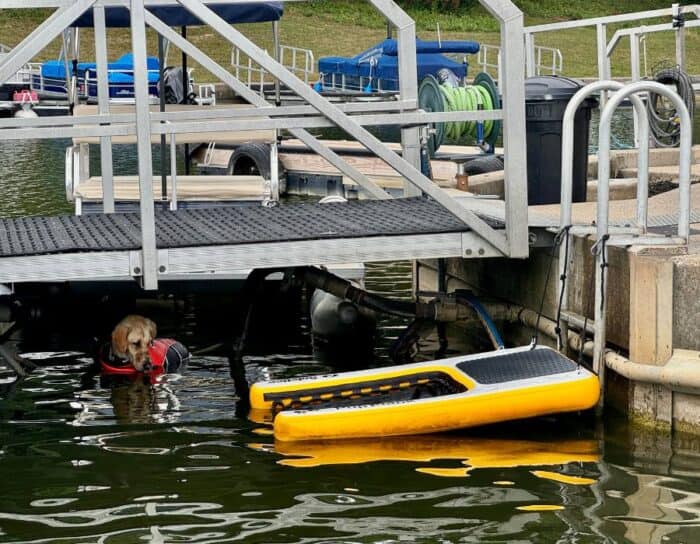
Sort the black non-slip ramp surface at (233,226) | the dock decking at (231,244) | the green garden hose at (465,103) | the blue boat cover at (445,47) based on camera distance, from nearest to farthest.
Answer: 1. the dock decking at (231,244)
2. the black non-slip ramp surface at (233,226)
3. the green garden hose at (465,103)
4. the blue boat cover at (445,47)

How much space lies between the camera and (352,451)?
305 inches

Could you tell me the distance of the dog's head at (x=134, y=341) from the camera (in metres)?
9.75

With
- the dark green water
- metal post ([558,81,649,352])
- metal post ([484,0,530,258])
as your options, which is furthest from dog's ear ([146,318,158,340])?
metal post ([558,81,649,352])

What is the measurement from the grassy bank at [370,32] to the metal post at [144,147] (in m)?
34.5

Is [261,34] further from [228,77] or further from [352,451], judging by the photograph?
[352,451]

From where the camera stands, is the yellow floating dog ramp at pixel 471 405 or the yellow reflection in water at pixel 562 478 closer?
the yellow reflection in water at pixel 562 478

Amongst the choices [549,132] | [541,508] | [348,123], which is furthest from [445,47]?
[541,508]

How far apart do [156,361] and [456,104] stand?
8.03 meters

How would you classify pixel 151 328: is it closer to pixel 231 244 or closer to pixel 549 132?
pixel 231 244

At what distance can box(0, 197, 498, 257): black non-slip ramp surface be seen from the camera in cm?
863

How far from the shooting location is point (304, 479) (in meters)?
7.26

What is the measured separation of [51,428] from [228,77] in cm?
340

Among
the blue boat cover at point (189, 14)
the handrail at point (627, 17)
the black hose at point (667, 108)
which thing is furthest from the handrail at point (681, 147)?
the blue boat cover at point (189, 14)

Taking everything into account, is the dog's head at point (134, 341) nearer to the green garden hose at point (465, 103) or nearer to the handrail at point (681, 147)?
the handrail at point (681, 147)
